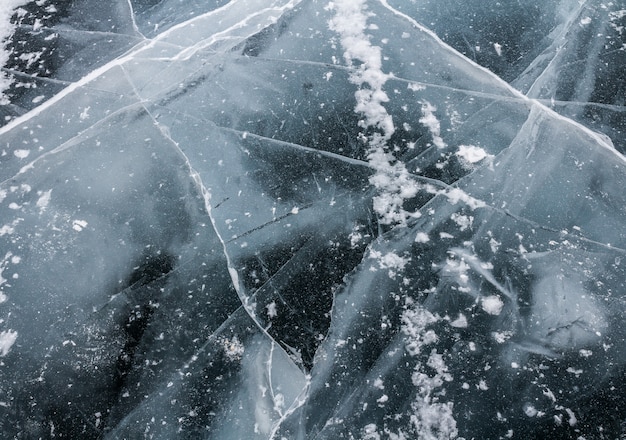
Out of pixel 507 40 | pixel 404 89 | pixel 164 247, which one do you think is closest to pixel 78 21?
pixel 164 247

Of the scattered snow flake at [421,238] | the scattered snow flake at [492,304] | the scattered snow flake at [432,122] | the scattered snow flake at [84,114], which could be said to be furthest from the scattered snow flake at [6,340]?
the scattered snow flake at [432,122]

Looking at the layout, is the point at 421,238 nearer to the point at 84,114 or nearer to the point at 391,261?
the point at 391,261

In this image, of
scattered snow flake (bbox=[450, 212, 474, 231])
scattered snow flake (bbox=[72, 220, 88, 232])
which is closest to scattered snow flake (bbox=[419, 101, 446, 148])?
scattered snow flake (bbox=[450, 212, 474, 231])

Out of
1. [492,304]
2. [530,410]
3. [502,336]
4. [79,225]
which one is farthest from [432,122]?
[79,225]

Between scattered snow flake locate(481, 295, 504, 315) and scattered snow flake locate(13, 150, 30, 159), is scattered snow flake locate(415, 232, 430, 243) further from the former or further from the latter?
scattered snow flake locate(13, 150, 30, 159)

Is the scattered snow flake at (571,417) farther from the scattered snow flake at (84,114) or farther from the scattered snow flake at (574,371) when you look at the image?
the scattered snow flake at (84,114)
